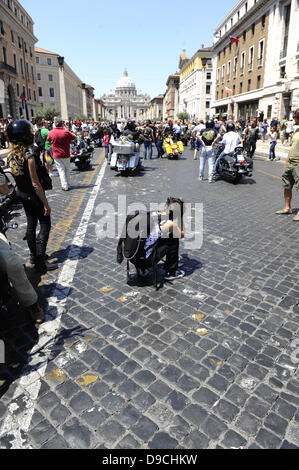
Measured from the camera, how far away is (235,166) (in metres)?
10.0

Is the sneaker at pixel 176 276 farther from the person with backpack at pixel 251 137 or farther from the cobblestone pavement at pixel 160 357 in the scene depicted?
the person with backpack at pixel 251 137

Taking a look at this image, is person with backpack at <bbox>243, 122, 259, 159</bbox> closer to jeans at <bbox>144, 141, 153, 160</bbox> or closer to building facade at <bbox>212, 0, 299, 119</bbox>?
jeans at <bbox>144, 141, 153, 160</bbox>

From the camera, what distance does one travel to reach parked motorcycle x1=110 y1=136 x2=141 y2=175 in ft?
Result: 37.4

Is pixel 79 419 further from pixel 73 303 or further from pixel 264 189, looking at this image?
pixel 264 189

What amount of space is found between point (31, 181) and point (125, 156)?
7.93 metres

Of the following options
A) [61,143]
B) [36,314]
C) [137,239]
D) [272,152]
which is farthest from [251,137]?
[36,314]

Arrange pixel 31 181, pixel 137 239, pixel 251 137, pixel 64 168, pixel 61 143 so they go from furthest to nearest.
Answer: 1. pixel 251 137
2. pixel 64 168
3. pixel 61 143
4. pixel 31 181
5. pixel 137 239

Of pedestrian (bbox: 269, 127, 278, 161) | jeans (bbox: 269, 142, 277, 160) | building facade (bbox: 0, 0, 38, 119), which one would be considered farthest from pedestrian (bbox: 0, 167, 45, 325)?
building facade (bbox: 0, 0, 38, 119)

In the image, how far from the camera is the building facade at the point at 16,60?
40719 mm

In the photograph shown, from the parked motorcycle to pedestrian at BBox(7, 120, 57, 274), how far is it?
291 inches

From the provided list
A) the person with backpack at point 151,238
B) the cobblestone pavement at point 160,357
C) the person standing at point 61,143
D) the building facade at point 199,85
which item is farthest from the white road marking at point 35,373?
the building facade at point 199,85

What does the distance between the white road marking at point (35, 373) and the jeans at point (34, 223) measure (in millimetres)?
383

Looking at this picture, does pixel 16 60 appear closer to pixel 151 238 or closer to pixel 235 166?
pixel 235 166

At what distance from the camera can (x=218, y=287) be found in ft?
12.8
